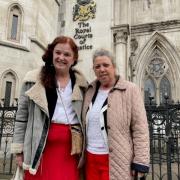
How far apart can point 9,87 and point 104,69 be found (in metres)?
8.81

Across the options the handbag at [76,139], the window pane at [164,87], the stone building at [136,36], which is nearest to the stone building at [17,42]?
the stone building at [136,36]

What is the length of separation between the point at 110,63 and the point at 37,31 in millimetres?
10072

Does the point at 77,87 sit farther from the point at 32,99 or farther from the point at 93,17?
the point at 93,17

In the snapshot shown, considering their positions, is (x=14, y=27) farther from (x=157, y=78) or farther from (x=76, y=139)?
(x=157, y=78)

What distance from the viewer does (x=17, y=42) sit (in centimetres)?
1122

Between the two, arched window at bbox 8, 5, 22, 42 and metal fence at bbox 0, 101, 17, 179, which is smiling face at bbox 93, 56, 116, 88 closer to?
metal fence at bbox 0, 101, 17, 179

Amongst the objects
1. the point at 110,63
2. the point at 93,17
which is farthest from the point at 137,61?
the point at 110,63

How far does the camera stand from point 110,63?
2.53 metres

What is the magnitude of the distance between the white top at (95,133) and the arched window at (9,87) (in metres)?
8.50

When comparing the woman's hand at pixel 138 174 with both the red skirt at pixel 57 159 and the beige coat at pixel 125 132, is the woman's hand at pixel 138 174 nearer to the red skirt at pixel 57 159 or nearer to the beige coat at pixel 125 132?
the beige coat at pixel 125 132

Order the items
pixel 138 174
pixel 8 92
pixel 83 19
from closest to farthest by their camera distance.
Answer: pixel 138 174, pixel 8 92, pixel 83 19

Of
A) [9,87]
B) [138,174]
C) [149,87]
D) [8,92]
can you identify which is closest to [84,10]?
[149,87]

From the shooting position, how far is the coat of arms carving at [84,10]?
1616cm

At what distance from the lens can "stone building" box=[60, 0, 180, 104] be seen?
51.2ft
